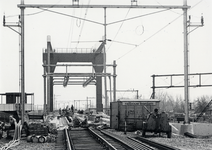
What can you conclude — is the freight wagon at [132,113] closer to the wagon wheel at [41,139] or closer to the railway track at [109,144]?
the railway track at [109,144]

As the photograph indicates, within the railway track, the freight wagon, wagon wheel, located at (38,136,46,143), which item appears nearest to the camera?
the railway track

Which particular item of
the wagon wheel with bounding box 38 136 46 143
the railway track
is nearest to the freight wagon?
the railway track

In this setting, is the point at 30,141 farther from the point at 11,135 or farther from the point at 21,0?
the point at 21,0

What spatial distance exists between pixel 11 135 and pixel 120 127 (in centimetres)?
820

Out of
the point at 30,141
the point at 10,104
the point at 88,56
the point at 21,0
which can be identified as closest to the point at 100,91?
the point at 88,56

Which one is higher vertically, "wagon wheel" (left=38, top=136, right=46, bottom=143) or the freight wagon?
the freight wagon

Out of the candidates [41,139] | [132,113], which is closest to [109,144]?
[41,139]

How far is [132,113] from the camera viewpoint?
2728 cm

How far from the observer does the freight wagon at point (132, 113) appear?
2705cm

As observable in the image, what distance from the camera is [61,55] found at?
2264 inches

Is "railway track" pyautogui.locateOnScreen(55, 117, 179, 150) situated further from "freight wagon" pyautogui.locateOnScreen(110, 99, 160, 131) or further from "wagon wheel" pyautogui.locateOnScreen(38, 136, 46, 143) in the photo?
"freight wagon" pyautogui.locateOnScreen(110, 99, 160, 131)

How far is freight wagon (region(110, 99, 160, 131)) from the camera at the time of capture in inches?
1065

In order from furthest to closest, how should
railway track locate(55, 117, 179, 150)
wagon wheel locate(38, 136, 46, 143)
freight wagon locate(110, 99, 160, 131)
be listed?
freight wagon locate(110, 99, 160, 131) < wagon wheel locate(38, 136, 46, 143) < railway track locate(55, 117, 179, 150)

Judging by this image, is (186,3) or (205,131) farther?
(205,131)
